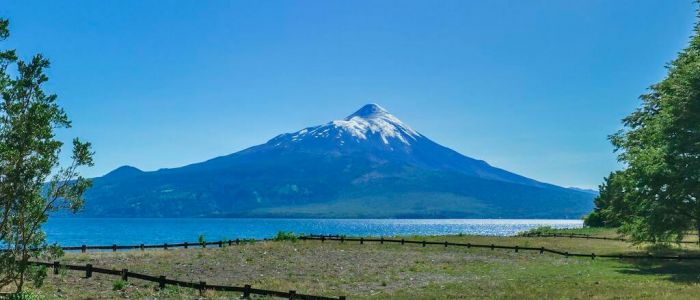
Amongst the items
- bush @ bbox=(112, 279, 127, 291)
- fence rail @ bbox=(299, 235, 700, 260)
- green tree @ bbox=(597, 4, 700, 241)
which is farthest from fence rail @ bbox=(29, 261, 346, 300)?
fence rail @ bbox=(299, 235, 700, 260)

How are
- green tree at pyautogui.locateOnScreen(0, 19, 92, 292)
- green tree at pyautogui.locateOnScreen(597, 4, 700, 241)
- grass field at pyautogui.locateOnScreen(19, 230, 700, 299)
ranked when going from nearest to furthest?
1. green tree at pyautogui.locateOnScreen(0, 19, 92, 292)
2. grass field at pyautogui.locateOnScreen(19, 230, 700, 299)
3. green tree at pyautogui.locateOnScreen(597, 4, 700, 241)

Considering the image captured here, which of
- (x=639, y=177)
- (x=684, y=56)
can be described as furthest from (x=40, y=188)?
(x=684, y=56)

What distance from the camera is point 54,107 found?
847 inches

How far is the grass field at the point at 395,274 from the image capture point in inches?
1080

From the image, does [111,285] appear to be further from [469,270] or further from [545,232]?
[545,232]

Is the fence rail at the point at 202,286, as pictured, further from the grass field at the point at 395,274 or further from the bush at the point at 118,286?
the bush at the point at 118,286

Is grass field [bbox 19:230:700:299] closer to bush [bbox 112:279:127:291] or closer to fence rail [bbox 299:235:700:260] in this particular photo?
bush [bbox 112:279:127:291]

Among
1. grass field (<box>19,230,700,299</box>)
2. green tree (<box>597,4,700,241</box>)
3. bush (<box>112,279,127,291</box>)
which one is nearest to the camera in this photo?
grass field (<box>19,230,700,299</box>)

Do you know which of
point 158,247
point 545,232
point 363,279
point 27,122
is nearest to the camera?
point 27,122

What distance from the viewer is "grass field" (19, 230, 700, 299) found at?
27.4 metres

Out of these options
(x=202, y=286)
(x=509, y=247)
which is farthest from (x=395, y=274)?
(x=509, y=247)

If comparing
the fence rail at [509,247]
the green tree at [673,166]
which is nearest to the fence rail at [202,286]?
the green tree at [673,166]

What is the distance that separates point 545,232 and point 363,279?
67.8 m

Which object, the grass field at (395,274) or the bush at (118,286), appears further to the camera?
the bush at (118,286)
